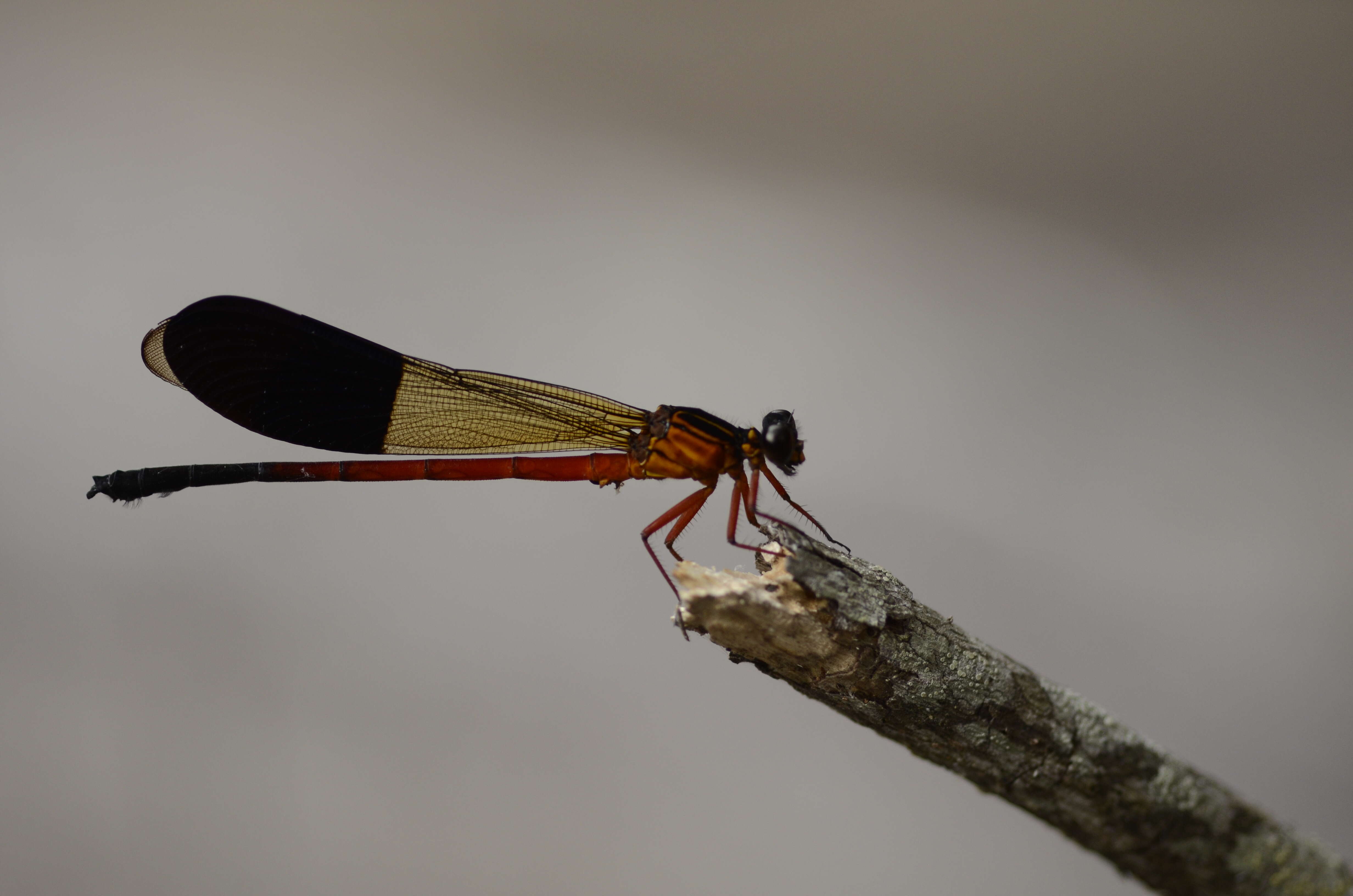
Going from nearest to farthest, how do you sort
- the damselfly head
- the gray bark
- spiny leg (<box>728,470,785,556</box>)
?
the gray bark, spiny leg (<box>728,470,785,556</box>), the damselfly head

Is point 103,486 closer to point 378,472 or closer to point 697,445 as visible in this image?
point 378,472

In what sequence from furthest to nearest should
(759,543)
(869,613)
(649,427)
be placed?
(649,427)
(759,543)
(869,613)

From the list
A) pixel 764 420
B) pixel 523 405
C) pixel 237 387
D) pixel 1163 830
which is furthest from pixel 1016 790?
pixel 237 387

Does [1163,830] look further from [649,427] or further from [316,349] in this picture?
[316,349]

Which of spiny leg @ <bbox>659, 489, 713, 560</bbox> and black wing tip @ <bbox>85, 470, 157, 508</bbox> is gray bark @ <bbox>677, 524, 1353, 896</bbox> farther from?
black wing tip @ <bbox>85, 470, 157, 508</bbox>

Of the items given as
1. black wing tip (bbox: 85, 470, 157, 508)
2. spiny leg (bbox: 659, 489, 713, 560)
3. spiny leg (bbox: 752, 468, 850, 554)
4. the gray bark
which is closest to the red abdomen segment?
black wing tip (bbox: 85, 470, 157, 508)
